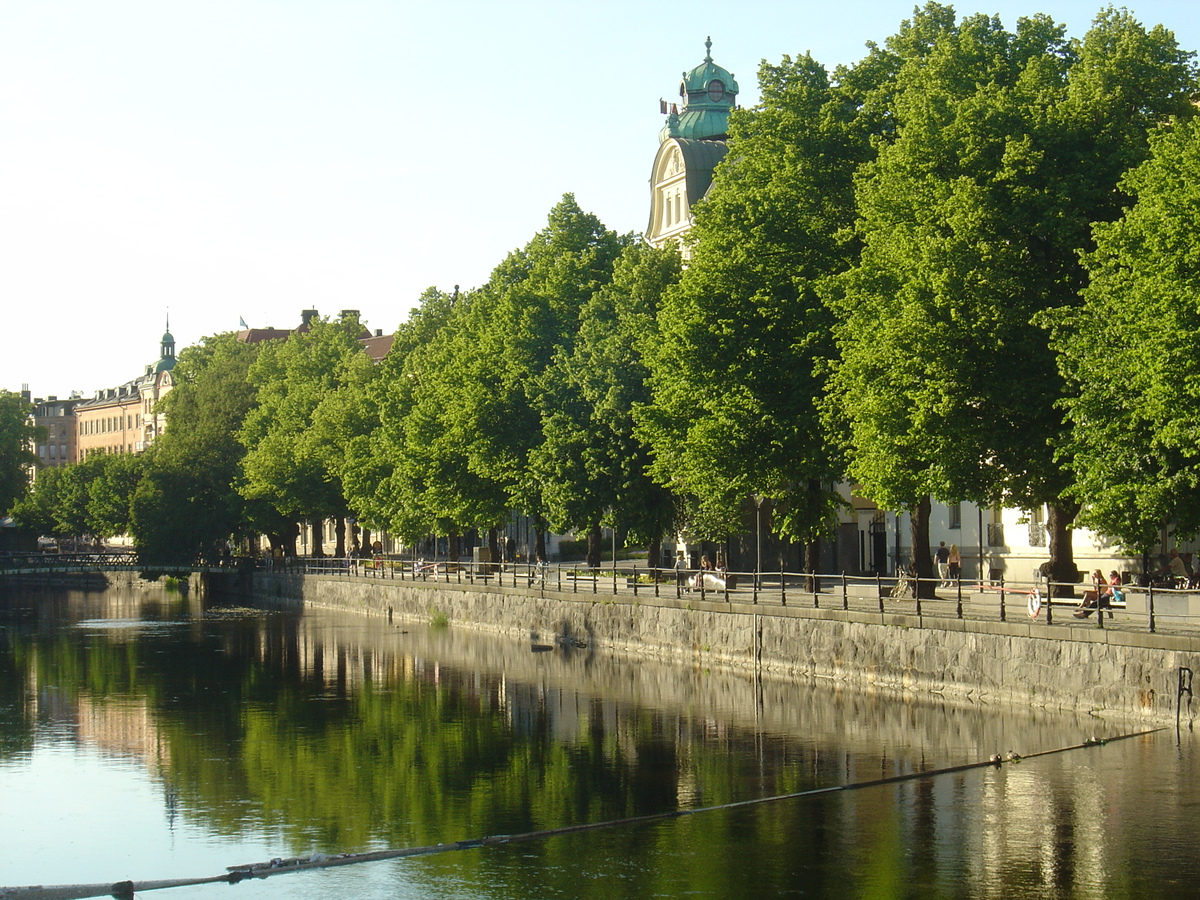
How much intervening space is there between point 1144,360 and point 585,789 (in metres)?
15.3

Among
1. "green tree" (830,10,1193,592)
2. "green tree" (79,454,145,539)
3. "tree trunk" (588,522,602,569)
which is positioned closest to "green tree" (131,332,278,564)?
"green tree" (79,454,145,539)

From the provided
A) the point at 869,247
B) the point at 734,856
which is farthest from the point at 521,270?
the point at 734,856

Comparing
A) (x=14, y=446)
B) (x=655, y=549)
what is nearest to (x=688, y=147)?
(x=655, y=549)

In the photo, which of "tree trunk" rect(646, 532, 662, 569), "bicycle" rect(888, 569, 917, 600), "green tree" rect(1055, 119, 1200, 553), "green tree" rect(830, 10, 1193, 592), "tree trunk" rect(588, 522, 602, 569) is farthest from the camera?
"tree trunk" rect(588, 522, 602, 569)

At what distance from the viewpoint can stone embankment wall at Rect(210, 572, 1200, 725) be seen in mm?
31297

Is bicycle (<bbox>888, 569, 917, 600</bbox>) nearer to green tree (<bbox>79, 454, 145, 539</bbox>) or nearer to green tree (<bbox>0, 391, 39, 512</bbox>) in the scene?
green tree (<bbox>79, 454, 145, 539</bbox>)

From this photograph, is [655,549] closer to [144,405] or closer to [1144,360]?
[1144,360]

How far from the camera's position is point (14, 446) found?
143m

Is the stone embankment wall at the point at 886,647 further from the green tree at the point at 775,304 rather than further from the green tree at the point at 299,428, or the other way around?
the green tree at the point at 299,428

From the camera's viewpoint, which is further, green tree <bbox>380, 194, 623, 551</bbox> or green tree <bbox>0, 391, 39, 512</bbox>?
green tree <bbox>0, 391, 39, 512</bbox>

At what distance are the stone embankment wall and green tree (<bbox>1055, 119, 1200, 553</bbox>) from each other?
3623mm

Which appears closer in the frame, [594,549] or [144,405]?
[594,549]

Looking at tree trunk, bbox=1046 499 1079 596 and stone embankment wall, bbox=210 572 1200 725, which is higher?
tree trunk, bbox=1046 499 1079 596

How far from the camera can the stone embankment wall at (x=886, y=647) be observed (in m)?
31.3
